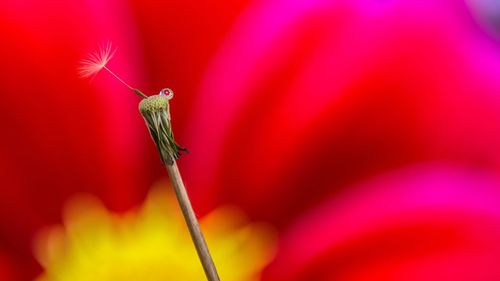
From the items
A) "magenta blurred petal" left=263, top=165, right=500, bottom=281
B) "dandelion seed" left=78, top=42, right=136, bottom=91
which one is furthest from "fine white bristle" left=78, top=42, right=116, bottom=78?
"magenta blurred petal" left=263, top=165, right=500, bottom=281

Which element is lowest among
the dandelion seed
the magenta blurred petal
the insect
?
the magenta blurred petal

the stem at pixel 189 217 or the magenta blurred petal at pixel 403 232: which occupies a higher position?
the stem at pixel 189 217

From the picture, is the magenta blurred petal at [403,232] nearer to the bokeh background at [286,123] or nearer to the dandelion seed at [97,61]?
the bokeh background at [286,123]

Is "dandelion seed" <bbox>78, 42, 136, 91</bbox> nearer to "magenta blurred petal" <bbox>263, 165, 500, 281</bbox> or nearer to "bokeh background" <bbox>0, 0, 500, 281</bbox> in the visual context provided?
"bokeh background" <bbox>0, 0, 500, 281</bbox>

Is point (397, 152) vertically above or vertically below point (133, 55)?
below

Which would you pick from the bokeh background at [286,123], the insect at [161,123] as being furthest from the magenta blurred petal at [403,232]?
the insect at [161,123]

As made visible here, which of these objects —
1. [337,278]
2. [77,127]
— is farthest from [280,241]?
[77,127]

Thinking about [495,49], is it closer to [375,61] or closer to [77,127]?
[375,61]

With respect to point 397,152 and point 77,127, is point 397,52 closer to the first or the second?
point 397,152
